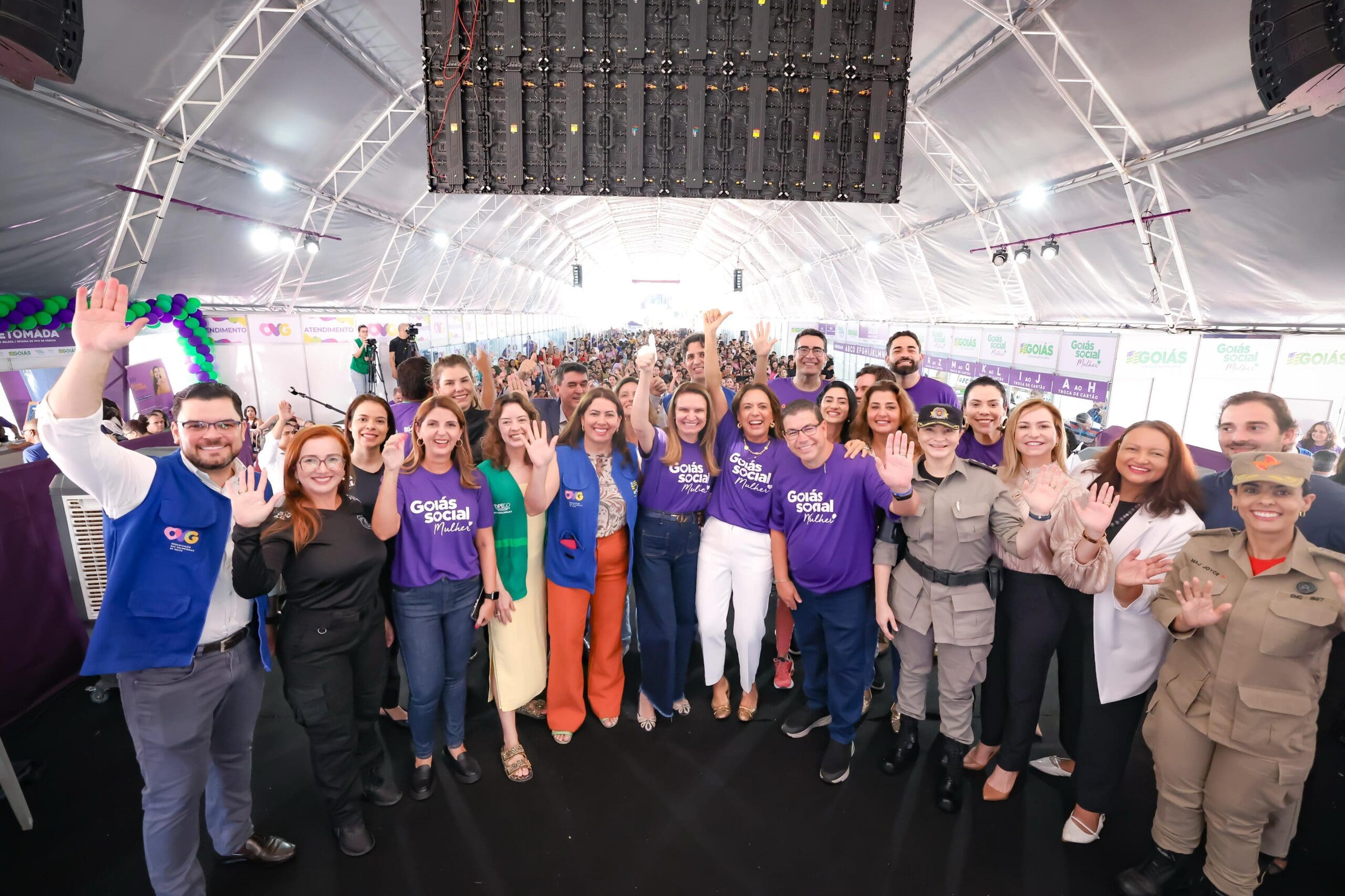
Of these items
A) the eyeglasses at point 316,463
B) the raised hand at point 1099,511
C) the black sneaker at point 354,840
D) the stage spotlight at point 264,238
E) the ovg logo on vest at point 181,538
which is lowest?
the black sneaker at point 354,840

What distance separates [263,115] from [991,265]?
1359cm

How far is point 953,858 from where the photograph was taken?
256 centimetres

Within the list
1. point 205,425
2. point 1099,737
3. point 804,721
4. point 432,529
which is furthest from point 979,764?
point 205,425

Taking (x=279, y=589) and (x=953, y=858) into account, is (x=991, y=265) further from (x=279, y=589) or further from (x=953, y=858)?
(x=279, y=589)

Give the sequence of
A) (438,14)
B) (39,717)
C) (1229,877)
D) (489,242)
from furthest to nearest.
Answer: (489,242) → (438,14) → (39,717) → (1229,877)

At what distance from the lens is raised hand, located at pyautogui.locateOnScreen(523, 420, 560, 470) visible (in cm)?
271

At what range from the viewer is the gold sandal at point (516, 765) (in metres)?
2.98

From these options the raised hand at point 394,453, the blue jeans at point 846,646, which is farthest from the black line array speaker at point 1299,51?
the raised hand at point 394,453

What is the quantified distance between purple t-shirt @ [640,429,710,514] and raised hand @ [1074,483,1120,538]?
5.73 feet

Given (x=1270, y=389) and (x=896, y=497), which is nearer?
(x=896, y=497)

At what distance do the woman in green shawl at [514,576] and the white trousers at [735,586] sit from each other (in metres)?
0.92

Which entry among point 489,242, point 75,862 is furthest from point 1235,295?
point 489,242

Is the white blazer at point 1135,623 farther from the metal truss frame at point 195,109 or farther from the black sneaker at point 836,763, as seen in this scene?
the metal truss frame at point 195,109

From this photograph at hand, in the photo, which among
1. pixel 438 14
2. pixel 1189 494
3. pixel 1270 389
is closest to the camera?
pixel 1189 494
